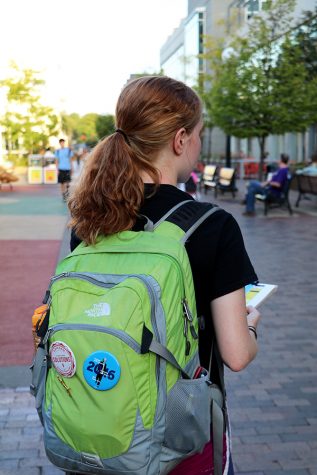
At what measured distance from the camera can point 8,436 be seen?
4.01 meters

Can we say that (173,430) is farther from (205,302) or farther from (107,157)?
(107,157)

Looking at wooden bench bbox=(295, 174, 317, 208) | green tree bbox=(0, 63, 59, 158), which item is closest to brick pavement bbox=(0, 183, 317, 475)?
wooden bench bbox=(295, 174, 317, 208)

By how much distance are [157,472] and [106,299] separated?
1.40ft

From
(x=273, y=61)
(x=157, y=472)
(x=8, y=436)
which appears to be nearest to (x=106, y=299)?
(x=157, y=472)

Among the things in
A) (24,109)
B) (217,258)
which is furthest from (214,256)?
(24,109)

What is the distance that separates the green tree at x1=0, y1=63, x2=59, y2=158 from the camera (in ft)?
123

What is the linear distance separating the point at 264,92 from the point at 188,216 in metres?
17.5

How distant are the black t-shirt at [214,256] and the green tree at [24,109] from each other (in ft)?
121

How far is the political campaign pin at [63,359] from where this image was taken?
1620mm

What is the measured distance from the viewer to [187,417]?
5.39ft

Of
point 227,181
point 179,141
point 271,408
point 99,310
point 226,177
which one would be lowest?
point 271,408

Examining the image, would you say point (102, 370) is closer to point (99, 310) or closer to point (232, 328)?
A: point (99, 310)

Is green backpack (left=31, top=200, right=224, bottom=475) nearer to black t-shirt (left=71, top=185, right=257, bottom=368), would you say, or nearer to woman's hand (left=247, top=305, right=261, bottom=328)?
black t-shirt (left=71, top=185, right=257, bottom=368)

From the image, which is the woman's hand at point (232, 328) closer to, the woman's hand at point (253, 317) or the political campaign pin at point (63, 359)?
the woman's hand at point (253, 317)
